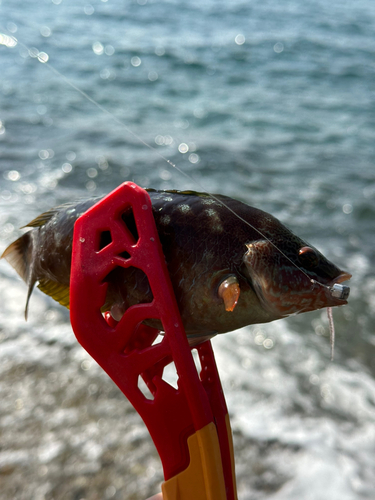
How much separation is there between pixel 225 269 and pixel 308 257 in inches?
10.0

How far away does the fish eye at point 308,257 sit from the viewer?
57.5 inches

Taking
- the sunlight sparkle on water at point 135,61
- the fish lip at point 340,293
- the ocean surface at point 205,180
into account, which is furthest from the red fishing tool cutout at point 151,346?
the sunlight sparkle on water at point 135,61

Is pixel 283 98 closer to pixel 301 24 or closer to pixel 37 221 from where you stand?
pixel 301 24

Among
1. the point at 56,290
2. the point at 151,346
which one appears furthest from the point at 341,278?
the point at 56,290

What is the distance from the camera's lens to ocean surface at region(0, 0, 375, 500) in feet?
10.4

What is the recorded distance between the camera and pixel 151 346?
159cm

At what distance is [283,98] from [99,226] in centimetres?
1023

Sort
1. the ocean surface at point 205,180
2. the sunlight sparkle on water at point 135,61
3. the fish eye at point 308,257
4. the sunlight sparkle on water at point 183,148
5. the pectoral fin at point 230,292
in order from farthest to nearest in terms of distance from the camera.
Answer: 1. the sunlight sparkle on water at point 135,61
2. the sunlight sparkle on water at point 183,148
3. the ocean surface at point 205,180
4. the fish eye at point 308,257
5. the pectoral fin at point 230,292

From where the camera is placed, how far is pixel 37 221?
1.76m

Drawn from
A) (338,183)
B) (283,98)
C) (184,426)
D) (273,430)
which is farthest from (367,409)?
(283,98)

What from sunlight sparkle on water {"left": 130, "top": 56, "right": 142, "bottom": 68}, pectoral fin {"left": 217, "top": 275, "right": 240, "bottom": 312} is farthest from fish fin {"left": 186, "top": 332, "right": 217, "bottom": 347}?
sunlight sparkle on water {"left": 130, "top": 56, "right": 142, "bottom": 68}

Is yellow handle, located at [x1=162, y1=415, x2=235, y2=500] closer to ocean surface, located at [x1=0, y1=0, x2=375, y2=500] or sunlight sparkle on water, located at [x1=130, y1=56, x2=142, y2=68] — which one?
ocean surface, located at [x1=0, y1=0, x2=375, y2=500]

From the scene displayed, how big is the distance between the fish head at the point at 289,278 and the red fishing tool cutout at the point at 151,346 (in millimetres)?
272

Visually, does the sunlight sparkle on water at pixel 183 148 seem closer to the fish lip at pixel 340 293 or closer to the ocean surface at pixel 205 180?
the ocean surface at pixel 205 180
